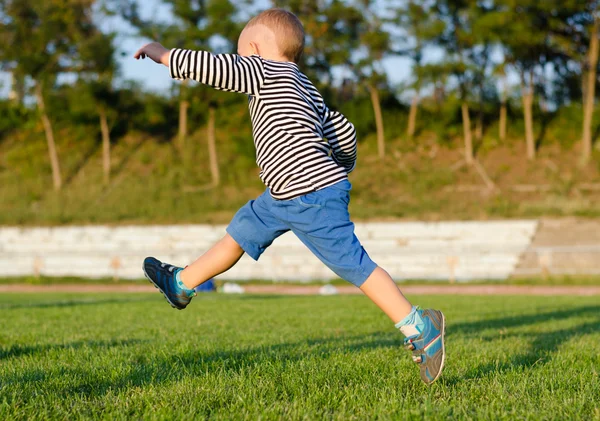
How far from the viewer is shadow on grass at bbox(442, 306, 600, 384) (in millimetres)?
3957

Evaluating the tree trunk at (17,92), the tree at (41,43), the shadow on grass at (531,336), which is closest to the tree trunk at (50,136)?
the tree at (41,43)

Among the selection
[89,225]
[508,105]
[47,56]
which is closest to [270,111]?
[89,225]

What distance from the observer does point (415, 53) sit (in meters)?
30.8

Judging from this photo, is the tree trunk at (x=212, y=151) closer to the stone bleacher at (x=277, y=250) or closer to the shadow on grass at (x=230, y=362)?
the stone bleacher at (x=277, y=250)

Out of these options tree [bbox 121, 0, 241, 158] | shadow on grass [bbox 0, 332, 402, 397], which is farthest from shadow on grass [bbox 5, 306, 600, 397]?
tree [bbox 121, 0, 241, 158]

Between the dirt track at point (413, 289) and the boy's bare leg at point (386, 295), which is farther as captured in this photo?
the dirt track at point (413, 289)

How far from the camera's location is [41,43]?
30141 millimetres

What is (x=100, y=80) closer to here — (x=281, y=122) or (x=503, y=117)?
(x=503, y=117)

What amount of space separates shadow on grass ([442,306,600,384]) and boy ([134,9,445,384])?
1.50 feet

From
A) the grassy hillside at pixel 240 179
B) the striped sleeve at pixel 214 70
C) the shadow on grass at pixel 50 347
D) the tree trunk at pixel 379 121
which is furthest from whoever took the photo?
the tree trunk at pixel 379 121

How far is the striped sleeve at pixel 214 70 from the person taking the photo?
354 cm

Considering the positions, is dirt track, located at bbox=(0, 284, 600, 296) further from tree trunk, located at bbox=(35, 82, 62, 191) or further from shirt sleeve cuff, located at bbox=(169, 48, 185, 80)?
shirt sleeve cuff, located at bbox=(169, 48, 185, 80)

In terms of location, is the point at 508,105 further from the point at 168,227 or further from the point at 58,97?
the point at 58,97

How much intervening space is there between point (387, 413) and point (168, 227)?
2376 centimetres
